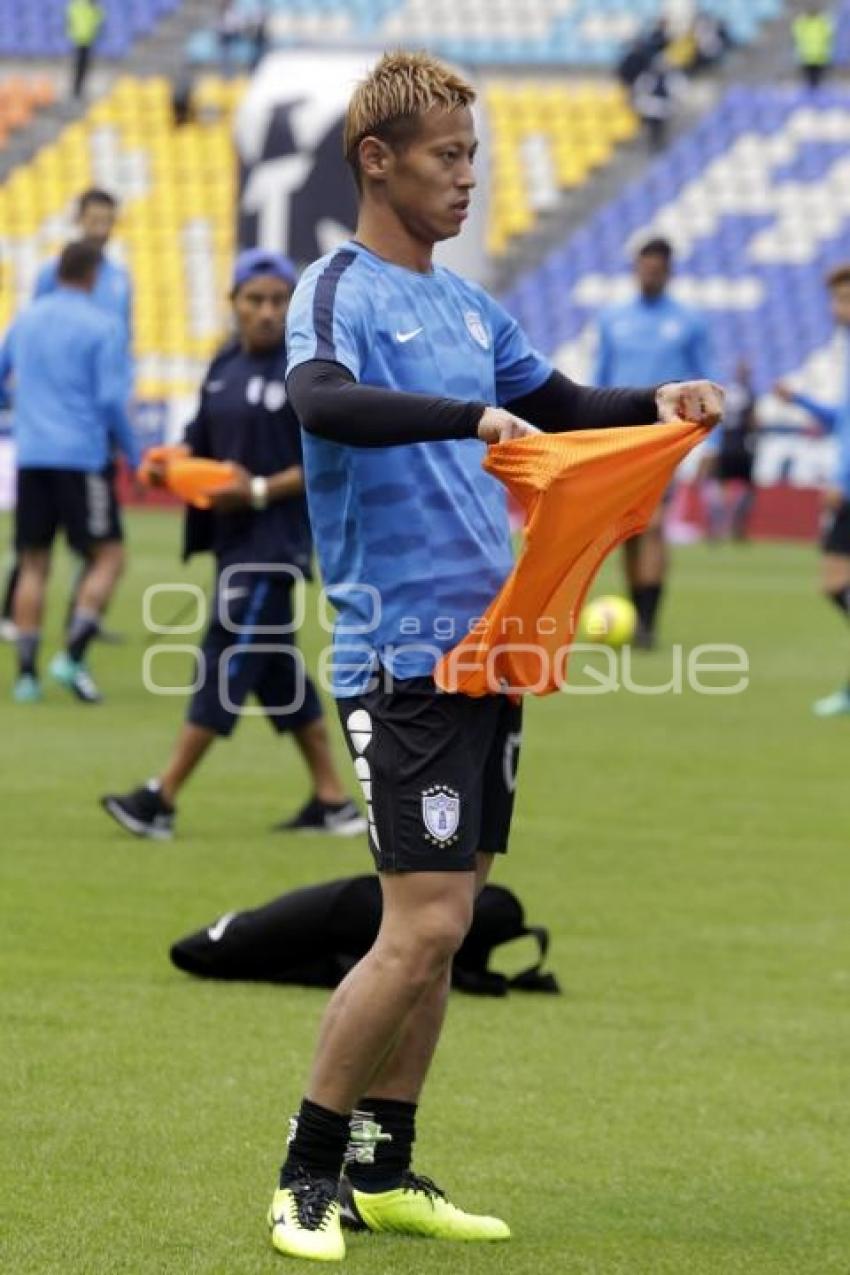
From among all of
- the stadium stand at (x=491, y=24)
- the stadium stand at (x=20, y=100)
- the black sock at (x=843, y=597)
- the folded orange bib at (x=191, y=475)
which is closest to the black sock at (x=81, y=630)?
the black sock at (x=843, y=597)

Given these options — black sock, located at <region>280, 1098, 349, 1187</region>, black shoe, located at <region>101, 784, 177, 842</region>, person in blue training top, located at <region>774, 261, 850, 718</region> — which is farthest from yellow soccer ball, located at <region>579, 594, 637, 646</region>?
black sock, located at <region>280, 1098, 349, 1187</region>

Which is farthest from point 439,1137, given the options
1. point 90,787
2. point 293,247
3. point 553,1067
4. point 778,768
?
point 293,247

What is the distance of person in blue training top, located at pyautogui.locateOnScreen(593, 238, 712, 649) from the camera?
17.2 m

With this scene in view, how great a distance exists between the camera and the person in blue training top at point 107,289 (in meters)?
14.3

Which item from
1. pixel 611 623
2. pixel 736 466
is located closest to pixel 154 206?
pixel 736 466

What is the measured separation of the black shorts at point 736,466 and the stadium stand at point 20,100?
15.2 metres

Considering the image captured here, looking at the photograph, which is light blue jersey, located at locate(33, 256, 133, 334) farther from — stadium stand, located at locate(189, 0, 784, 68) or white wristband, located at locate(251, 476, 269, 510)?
stadium stand, located at locate(189, 0, 784, 68)

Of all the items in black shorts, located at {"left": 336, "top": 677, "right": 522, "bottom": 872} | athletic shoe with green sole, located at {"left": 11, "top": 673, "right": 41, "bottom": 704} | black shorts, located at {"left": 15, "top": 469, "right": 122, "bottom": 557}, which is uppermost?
black shorts, located at {"left": 336, "top": 677, "right": 522, "bottom": 872}

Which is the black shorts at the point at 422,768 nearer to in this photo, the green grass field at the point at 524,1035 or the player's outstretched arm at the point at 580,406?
the player's outstretched arm at the point at 580,406

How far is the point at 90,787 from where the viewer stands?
36.1 feet

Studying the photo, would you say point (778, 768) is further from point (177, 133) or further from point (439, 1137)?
point (177, 133)

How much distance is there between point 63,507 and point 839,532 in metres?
4.16

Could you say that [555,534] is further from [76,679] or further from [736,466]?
[736,466]

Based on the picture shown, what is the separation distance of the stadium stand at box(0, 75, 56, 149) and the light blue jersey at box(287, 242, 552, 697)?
36943mm
